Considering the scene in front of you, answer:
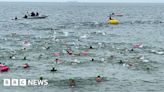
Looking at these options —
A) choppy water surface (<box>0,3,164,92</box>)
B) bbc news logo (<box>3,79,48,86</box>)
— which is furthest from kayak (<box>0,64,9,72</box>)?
bbc news logo (<box>3,79,48,86</box>)

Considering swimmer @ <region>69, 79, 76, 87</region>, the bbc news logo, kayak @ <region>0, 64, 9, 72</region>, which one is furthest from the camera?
kayak @ <region>0, 64, 9, 72</region>

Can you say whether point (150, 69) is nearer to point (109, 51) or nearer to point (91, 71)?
point (91, 71)

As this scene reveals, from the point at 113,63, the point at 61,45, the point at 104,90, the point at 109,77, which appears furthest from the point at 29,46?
the point at 104,90

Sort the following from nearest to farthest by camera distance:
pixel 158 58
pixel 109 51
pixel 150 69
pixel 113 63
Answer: pixel 150 69
pixel 113 63
pixel 158 58
pixel 109 51

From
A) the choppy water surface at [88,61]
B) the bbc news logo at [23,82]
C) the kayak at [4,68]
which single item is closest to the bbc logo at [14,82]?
the bbc news logo at [23,82]

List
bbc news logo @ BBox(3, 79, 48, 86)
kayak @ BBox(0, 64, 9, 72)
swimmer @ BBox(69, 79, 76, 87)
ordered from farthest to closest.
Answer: kayak @ BBox(0, 64, 9, 72)
bbc news logo @ BBox(3, 79, 48, 86)
swimmer @ BBox(69, 79, 76, 87)

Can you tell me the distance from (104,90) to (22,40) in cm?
3204

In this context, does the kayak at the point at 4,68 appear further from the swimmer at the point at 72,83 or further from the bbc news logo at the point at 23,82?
the swimmer at the point at 72,83

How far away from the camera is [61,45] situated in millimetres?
58656

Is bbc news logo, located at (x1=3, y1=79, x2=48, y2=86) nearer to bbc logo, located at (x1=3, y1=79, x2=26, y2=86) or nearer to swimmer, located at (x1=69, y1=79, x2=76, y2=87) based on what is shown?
bbc logo, located at (x1=3, y1=79, x2=26, y2=86)

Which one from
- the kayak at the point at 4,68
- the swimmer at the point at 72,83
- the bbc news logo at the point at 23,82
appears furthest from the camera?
the kayak at the point at 4,68

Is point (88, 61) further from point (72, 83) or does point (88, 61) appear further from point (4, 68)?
point (72, 83)

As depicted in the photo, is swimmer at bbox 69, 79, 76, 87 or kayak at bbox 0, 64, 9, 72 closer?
swimmer at bbox 69, 79, 76, 87

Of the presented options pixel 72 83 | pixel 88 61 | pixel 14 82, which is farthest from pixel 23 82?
pixel 88 61
